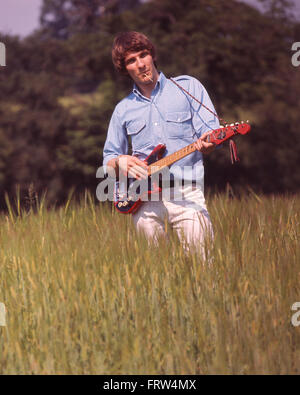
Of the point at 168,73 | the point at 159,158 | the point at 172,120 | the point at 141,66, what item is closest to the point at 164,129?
the point at 172,120

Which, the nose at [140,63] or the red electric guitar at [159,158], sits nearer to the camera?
the red electric guitar at [159,158]

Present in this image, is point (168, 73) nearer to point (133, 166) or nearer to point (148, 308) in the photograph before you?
point (133, 166)

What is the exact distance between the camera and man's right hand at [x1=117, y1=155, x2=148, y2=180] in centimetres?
326

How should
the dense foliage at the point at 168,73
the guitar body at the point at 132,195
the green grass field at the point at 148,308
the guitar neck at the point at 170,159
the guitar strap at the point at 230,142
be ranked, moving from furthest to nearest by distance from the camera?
the dense foliage at the point at 168,73, the guitar body at the point at 132,195, the guitar neck at the point at 170,159, the guitar strap at the point at 230,142, the green grass field at the point at 148,308

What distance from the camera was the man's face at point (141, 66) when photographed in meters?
3.30

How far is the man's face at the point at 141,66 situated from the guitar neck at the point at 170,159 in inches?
19.0

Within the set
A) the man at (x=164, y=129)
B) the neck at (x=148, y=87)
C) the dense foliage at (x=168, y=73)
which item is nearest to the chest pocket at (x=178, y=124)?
the man at (x=164, y=129)

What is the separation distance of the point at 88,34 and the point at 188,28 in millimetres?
2846

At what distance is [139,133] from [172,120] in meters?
0.23

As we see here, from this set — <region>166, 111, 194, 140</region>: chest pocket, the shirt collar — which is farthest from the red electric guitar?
the shirt collar

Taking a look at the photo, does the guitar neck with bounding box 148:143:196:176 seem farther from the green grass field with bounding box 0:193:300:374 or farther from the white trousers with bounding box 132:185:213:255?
the green grass field with bounding box 0:193:300:374

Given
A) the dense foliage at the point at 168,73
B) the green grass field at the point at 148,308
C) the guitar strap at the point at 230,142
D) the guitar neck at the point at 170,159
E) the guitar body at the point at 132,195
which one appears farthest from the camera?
the dense foliage at the point at 168,73

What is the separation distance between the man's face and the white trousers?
698 mm

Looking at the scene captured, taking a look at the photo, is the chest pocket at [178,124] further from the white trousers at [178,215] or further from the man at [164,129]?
the white trousers at [178,215]
